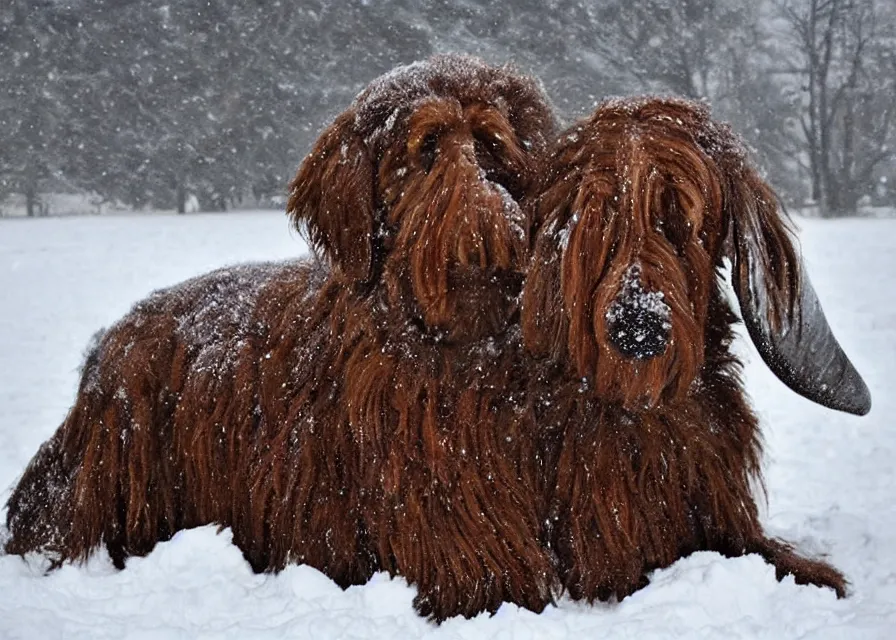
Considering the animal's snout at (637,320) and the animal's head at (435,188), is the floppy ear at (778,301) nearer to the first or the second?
the animal's snout at (637,320)

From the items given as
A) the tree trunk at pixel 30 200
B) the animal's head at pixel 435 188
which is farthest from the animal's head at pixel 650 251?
the tree trunk at pixel 30 200

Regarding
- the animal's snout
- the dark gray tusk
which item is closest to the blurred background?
the dark gray tusk

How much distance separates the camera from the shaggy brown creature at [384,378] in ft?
8.52

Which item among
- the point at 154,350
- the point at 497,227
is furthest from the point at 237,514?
the point at 497,227

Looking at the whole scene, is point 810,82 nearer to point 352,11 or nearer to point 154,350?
point 352,11

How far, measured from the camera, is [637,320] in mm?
2363

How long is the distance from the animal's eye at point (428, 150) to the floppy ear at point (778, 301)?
2.53 ft

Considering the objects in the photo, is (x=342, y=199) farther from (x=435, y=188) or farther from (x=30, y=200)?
(x=30, y=200)

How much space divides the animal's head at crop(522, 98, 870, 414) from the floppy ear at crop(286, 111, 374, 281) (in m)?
0.48

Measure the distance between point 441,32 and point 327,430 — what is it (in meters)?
25.9

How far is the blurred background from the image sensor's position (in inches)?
1085

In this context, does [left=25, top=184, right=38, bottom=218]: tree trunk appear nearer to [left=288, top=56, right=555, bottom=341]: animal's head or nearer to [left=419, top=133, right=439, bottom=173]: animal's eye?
[left=288, top=56, right=555, bottom=341]: animal's head

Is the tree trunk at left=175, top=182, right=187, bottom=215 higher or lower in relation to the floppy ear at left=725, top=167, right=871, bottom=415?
lower

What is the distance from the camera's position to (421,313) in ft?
8.80
